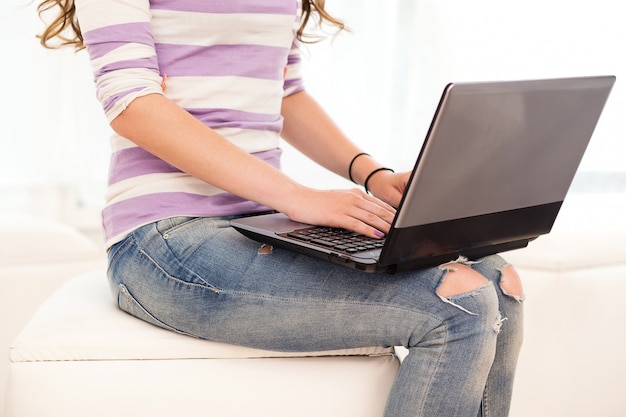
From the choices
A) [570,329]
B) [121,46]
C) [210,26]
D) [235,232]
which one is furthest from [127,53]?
[570,329]

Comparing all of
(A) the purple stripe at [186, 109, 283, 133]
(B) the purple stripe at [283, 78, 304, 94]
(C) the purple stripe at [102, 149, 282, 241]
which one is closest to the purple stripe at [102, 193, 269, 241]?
A: (C) the purple stripe at [102, 149, 282, 241]

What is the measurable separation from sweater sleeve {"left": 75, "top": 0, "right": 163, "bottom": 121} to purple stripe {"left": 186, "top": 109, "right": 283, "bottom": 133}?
85 mm

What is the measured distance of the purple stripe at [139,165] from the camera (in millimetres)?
1173

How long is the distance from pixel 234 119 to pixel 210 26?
0.13 m

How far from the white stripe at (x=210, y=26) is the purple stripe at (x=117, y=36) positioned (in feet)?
0.13

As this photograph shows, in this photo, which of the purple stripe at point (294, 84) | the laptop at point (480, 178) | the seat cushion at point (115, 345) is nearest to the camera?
the laptop at point (480, 178)

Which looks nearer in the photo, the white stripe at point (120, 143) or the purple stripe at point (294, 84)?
the white stripe at point (120, 143)

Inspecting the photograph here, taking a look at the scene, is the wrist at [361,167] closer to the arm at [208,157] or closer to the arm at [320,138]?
the arm at [320,138]

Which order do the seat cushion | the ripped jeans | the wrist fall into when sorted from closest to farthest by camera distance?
the ripped jeans, the seat cushion, the wrist

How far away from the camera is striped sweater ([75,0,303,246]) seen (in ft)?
3.60

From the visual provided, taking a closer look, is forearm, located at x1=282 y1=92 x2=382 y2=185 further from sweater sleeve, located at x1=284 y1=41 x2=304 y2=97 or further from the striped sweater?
the striped sweater

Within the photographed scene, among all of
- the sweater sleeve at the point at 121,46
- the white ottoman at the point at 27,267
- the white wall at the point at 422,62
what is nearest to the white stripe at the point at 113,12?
the sweater sleeve at the point at 121,46

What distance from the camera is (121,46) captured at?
1099mm

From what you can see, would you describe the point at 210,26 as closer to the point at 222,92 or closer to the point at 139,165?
the point at 222,92
